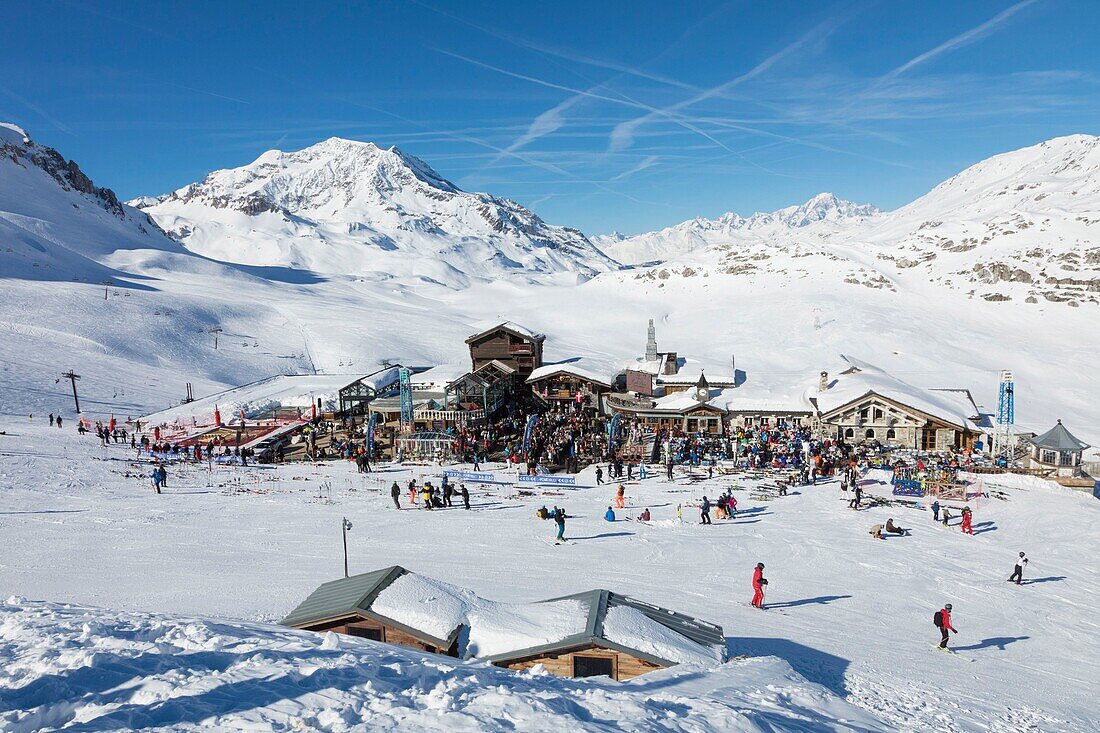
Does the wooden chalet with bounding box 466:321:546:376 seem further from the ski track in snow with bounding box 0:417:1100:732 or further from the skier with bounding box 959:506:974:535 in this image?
the skier with bounding box 959:506:974:535

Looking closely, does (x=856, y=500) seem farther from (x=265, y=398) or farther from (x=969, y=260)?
(x=969, y=260)

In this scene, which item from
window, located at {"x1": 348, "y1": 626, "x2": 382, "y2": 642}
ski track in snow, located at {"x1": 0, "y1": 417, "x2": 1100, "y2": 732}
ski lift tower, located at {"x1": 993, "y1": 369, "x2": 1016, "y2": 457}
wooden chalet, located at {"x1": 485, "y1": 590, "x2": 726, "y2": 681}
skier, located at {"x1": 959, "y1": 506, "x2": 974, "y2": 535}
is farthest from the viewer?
ski lift tower, located at {"x1": 993, "y1": 369, "x2": 1016, "y2": 457}

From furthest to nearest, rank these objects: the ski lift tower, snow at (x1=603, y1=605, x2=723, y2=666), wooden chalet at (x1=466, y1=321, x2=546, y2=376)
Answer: wooden chalet at (x1=466, y1=321, x2=546, y2=376)
the ski lift tower
snow at (x1=603, y1=605, x2=723, y2=666)

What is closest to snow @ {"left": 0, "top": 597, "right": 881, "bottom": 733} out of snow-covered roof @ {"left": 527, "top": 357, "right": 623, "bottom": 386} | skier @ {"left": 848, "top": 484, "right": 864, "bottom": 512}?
skier @ {"left": 848, "top": 484, "right": 864, "bottom": 512}

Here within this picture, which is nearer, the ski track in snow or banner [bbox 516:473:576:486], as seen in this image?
the ski track in snow

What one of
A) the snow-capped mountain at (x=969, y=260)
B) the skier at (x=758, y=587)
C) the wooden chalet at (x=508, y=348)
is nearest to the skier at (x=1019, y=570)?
the skier at (x=758, y=587)

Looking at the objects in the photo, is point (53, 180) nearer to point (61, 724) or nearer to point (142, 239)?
point (142, 239)

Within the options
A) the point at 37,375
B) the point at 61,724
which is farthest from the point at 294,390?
the point at 61,724
